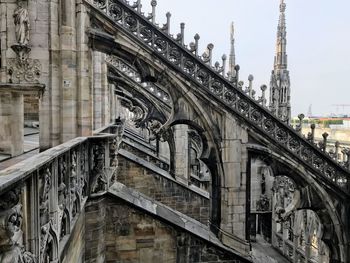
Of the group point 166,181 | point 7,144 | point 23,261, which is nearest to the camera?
point 23,261

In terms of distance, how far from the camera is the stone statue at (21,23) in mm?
6449

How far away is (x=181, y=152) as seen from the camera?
15375mm

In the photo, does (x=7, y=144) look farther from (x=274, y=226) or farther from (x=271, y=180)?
(x=271, y=180)

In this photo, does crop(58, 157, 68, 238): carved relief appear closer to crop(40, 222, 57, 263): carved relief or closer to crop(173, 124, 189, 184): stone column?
crop(40, 222, 57, 263): carved relief

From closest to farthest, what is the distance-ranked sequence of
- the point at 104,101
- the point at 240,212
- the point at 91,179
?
the point at 91,179, the point at 240,212, the point at 104,101

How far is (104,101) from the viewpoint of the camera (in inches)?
462

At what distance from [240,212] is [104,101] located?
19.4 ft

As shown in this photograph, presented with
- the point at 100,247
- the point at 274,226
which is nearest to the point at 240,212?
the point at 100,247

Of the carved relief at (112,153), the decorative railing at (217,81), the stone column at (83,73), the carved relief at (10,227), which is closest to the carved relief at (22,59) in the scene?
the stone column at (83,73)

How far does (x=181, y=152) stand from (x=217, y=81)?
7862 millimetres

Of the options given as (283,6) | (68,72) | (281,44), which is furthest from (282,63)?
(68,72)

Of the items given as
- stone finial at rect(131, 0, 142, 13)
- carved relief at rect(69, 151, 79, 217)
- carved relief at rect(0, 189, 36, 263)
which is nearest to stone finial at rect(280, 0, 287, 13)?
stone finial at rect(131, 0, 142, 13)

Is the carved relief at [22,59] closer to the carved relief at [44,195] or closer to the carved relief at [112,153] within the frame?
the carved relief at [112,153]

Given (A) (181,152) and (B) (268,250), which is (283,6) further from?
(B) (268,250)
